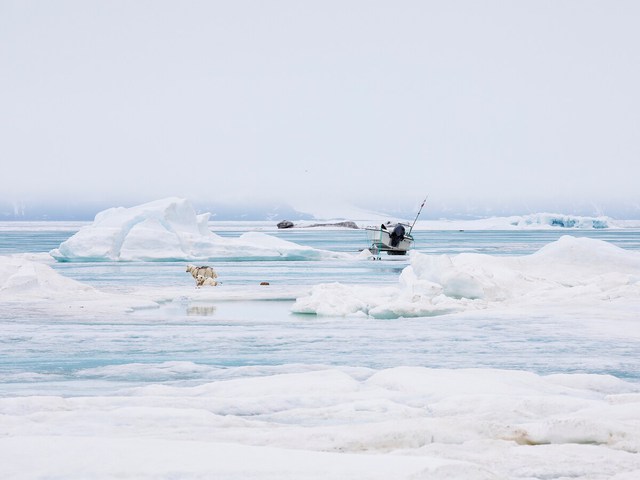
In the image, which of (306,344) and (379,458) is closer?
(379,458)

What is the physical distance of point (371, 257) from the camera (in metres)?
40.2

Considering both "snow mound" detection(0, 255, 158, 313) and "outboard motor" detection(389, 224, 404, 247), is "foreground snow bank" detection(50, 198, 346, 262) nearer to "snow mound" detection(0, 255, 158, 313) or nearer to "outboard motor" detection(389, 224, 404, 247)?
"outboard motor" detection(389, 224, 404, 247)

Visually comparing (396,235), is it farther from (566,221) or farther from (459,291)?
(566,221)

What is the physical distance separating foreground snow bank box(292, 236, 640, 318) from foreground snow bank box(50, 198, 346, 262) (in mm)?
18684

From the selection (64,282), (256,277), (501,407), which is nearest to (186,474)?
(501,407)

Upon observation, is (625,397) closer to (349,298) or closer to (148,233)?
(349,298)

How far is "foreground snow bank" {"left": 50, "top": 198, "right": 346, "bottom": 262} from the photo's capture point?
114 ft

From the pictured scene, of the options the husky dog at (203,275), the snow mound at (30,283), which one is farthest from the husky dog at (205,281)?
the snow mound at (30,283)

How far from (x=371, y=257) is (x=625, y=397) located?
110 ft

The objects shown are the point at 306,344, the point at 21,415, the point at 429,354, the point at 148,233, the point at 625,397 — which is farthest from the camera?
the point at 148,233

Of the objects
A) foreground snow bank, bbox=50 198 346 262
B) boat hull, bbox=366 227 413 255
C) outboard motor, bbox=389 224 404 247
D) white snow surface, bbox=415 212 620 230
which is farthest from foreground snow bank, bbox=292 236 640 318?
white snow surface, bbox=415 212 620 230

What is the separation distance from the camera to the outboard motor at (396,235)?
44.2 metres

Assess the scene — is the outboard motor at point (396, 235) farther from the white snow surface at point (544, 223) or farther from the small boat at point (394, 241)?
the white snow surface at point (544, 223)

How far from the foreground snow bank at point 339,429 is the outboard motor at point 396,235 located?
121ft
